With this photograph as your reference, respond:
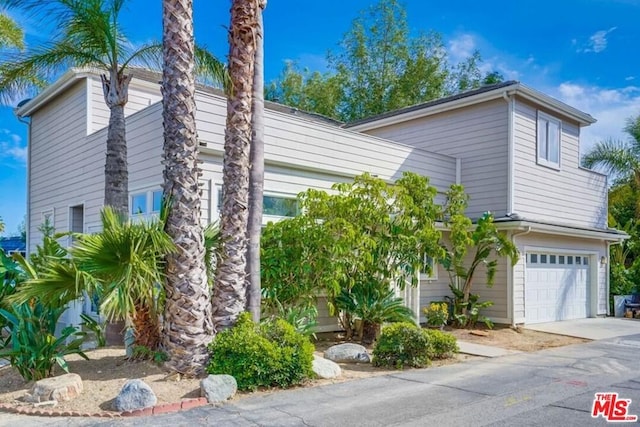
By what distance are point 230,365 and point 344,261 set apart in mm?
3615

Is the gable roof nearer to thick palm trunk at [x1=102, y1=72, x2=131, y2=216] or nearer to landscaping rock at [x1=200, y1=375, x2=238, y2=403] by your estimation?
thick palm trunk at [x1=102, y1=72, x2=131, y2=216]

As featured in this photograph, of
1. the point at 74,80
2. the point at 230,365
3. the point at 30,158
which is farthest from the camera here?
the point at 30,158

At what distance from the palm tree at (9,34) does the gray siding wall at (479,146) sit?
44.7 ft

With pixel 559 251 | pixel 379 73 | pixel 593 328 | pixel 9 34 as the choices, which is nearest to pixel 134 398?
pixel 593 328

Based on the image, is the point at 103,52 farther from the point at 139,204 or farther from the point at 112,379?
the point at 112,379

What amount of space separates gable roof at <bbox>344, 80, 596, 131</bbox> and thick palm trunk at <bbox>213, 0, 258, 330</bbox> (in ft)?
28.4

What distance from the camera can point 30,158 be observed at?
55.9 ft

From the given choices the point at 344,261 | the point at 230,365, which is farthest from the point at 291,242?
the point at 230,365

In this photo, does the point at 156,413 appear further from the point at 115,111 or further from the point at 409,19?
the point at 409,19

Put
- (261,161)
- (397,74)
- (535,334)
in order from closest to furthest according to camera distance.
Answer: (261,161)
(535,334)
(397,74)

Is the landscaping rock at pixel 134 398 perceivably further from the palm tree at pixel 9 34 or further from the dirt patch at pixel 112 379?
the palm tree at pixel 9 34

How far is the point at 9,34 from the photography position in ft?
53.4

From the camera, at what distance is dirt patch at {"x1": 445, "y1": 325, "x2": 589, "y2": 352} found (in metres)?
11.2

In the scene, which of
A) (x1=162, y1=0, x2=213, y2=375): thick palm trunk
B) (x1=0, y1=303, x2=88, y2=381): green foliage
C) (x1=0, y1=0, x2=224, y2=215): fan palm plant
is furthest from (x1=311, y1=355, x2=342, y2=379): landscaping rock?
(x1=0, y1=0, x2=224, y2=215): fan palm plant
